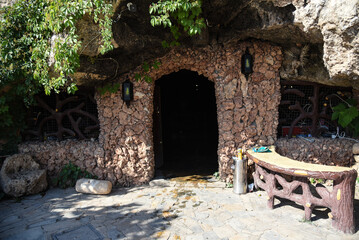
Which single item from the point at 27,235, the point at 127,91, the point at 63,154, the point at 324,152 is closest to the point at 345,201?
the point at 324,152

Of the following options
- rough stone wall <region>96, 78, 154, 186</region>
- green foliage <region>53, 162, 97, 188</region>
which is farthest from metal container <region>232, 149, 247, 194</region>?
green foliage <region>53, 162, 97, 188</region>

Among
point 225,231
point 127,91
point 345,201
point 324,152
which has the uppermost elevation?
point 127,91

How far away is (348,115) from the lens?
5.21 meters

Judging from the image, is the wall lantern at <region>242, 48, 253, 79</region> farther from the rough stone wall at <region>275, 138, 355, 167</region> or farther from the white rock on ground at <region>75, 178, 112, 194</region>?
the white rock on ground at <region>75, 178, 112, 194</region>

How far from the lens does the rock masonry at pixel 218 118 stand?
214 inches

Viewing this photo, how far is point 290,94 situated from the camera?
5965 mm

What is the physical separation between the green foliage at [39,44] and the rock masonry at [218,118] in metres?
1.24

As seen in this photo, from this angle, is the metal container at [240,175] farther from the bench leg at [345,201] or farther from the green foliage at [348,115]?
the green foliage at [348,115]

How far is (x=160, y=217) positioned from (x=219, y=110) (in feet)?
9.05

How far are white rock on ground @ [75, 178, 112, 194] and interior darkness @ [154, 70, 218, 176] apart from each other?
10.8 ft

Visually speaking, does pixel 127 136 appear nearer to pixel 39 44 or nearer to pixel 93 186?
pixel 93 186

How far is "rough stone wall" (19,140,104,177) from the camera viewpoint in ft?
18.9

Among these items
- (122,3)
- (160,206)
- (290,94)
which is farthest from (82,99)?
(290,94)

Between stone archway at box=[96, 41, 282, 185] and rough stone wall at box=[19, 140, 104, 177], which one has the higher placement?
stone archway at box=[96, 41, 282, 185]
